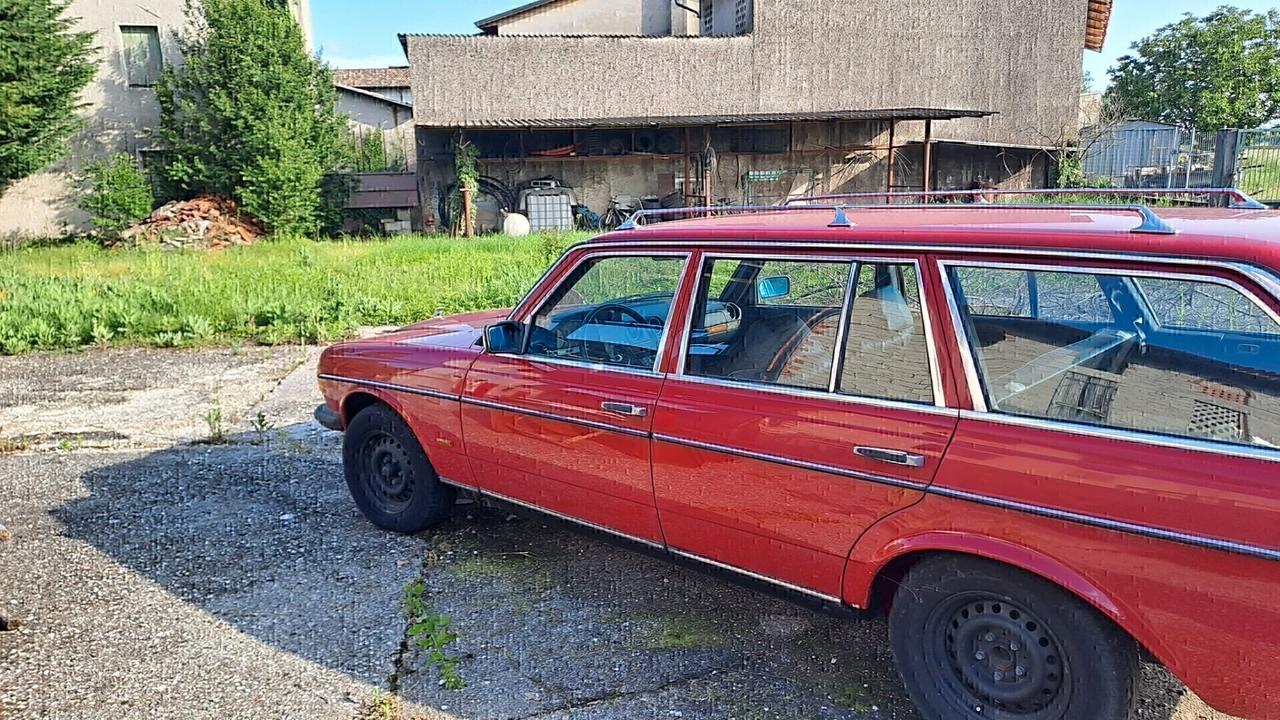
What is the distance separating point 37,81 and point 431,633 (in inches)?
859

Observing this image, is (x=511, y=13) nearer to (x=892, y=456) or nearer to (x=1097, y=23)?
(x=1097, y=23)

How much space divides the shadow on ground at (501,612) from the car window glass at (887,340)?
1.19m

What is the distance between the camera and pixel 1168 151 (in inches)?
889

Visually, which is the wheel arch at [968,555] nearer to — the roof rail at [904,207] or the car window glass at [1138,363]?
the car window glass at [1138,363]

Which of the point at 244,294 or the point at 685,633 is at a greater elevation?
the point at 244,294

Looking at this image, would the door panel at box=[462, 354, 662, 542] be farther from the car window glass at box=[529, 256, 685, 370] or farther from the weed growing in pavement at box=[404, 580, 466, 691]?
the weed growing in pavement at box=[404, 580, 466, 691]

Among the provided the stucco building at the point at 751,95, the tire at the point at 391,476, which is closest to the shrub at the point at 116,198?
the stucco building at the point at 751,95

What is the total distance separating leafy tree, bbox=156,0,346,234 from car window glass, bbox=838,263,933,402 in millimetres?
20809

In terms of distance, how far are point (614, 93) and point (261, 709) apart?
75.9 feet

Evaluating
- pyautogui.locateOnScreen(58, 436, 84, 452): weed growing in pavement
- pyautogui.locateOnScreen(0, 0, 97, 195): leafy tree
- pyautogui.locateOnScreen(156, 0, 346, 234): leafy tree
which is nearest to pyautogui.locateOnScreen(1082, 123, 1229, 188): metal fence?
pyautogui.locateOnScreen(58, 436, 84, 452): weed growing in pavement

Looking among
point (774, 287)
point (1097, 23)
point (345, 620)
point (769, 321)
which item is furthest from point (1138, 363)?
point (1097, 23)

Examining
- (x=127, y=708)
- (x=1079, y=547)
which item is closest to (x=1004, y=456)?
(x=1079, y=547)

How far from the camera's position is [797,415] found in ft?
9.98

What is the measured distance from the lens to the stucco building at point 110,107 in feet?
74.7
